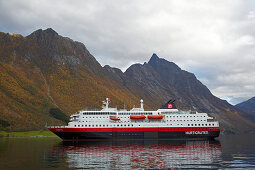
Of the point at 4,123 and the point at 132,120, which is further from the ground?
the point at 132,120

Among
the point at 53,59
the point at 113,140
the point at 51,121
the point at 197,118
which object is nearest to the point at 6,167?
the point at 113,140

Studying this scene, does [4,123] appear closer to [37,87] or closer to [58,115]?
[58,115]

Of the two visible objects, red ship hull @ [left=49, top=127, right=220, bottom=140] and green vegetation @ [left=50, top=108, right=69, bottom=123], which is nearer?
red ship hull @ [left=49, top=127, right=220, bottom=140]

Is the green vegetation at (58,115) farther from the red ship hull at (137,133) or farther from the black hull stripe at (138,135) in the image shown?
the black hull stripe at (138,135)

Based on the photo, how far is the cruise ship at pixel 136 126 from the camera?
61.8 metres

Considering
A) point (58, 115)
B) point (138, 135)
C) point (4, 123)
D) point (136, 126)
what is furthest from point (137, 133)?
point (58, 115)

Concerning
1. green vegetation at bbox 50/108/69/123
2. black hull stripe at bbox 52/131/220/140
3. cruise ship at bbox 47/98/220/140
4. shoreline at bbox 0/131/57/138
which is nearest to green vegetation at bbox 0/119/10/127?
shoreline at bbox 0/131/57/138

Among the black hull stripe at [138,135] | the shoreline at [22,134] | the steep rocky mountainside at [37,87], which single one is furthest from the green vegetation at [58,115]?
the black hull stripe at [138,135]

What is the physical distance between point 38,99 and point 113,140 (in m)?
92.9

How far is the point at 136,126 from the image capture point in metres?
63.7

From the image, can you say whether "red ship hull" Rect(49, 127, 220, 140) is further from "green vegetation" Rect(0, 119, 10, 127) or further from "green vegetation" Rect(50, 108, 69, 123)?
"green vegetation" Rect(50, 108, 69, 123)

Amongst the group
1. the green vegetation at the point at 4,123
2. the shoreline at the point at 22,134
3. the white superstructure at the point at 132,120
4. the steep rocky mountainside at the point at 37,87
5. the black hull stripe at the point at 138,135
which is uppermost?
the steep rocky mountainside at the point at 37,87

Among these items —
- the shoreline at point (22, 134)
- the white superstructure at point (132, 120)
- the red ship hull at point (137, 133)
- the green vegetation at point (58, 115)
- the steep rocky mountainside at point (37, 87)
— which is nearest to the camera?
the red ship hull at point (137, 133)

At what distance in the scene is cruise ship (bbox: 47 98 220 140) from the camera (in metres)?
61.8
